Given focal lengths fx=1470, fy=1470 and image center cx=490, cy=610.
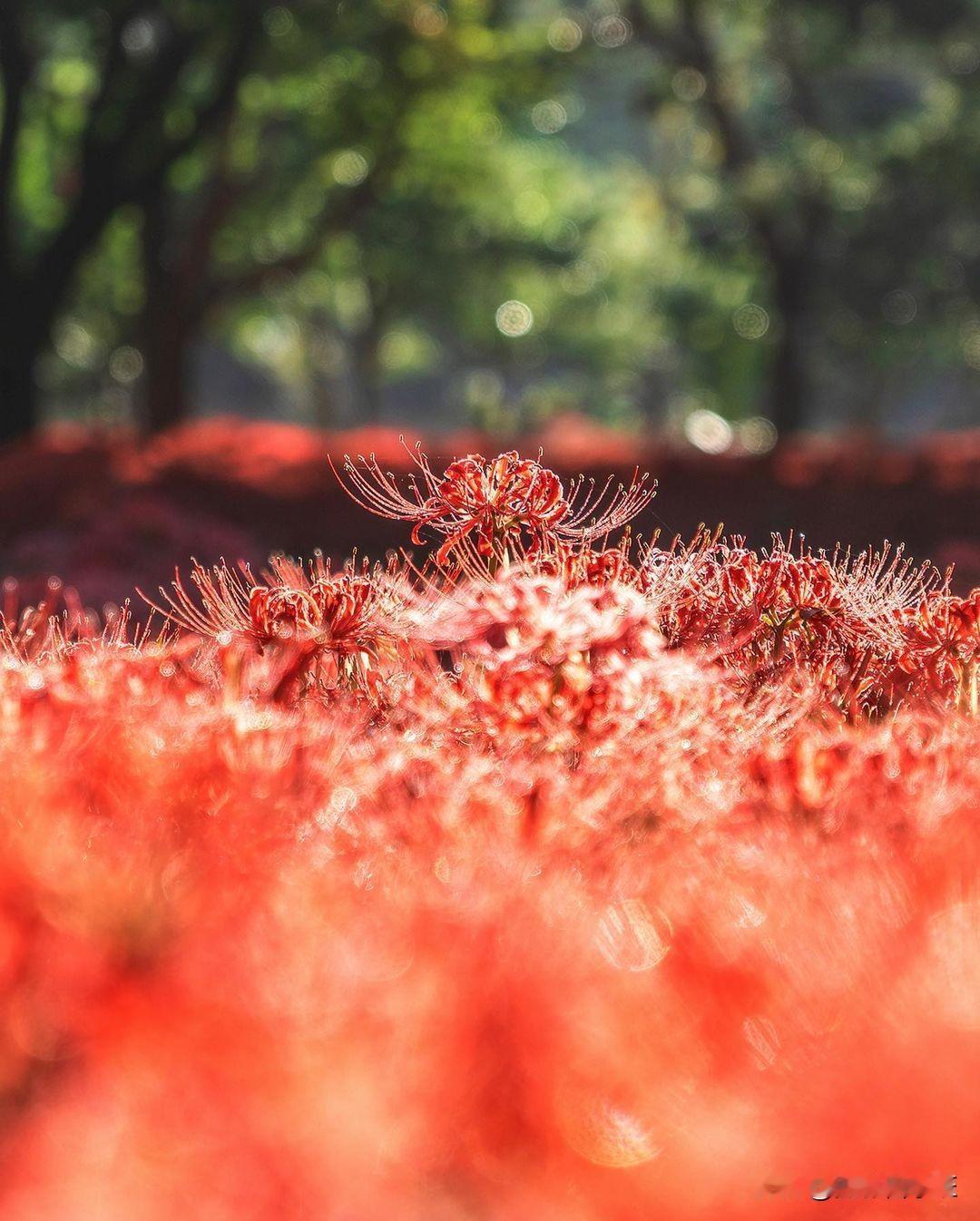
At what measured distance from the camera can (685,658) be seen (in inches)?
125

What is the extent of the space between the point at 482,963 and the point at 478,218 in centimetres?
2685

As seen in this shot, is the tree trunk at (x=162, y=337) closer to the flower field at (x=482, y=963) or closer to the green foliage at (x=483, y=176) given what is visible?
the green foliage at (x=483, y=176)

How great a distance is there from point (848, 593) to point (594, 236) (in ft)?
102

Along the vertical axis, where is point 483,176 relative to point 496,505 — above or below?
above

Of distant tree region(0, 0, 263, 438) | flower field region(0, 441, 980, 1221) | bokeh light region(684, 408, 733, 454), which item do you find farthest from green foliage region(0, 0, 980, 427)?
flower field region(0, 441, 980, 1221)

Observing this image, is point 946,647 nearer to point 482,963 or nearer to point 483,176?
point 482,963

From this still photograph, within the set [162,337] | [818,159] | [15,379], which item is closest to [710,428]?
[818,159]

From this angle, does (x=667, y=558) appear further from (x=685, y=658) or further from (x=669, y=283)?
(x=669, y=283)

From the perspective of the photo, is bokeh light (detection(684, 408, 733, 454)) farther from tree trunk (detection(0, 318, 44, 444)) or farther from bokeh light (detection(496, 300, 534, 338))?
tree trunk (detection(0, 318, 44, 444))

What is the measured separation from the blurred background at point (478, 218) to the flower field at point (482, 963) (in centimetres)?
606

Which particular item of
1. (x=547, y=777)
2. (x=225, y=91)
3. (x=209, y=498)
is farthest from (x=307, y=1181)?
(x=225, y=91)

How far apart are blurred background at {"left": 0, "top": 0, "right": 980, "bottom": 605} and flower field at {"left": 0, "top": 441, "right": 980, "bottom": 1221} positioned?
6.06 meters

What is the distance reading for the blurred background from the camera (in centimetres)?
1148

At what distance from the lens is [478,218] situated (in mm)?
27406
